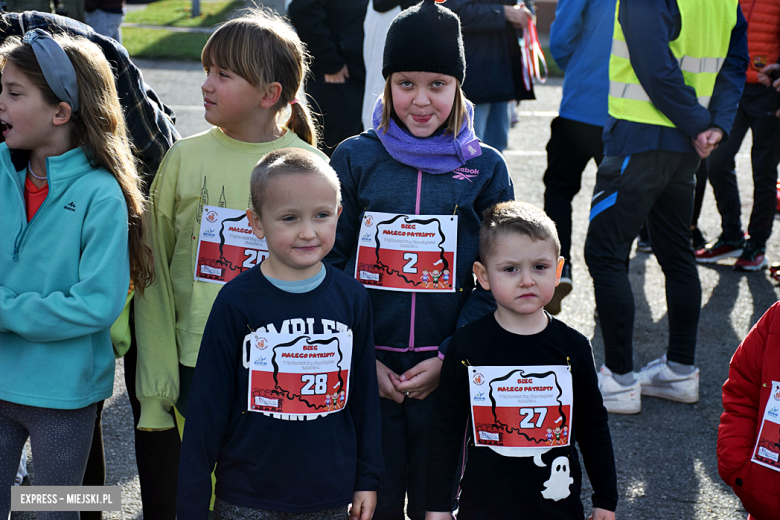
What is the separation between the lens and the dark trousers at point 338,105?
16.9 feet

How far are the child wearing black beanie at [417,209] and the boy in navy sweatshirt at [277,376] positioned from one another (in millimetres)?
341

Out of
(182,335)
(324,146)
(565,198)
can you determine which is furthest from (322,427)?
(324,146)

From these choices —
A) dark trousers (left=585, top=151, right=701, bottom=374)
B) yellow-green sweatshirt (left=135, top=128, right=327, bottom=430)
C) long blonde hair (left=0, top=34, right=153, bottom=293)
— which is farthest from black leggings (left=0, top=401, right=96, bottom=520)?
dark trousers (left=585, top=151, right=701, bottom=374)

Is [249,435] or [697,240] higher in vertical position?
[249,435]

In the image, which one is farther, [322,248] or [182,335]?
[182,335]

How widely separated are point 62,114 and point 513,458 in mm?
1572

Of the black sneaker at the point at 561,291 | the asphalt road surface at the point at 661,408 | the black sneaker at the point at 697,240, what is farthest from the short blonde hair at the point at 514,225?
the black sneaker at the point at 697,240

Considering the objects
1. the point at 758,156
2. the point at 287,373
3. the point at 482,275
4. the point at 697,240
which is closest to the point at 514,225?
the point at 482,275

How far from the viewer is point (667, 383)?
3.84 meters

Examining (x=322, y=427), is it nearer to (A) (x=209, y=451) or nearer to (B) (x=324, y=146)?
(A) (x=209, y=451)

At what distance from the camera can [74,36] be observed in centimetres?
241

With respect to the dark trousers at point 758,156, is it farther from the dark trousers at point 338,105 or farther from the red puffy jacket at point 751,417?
the red puffy jacket at point 751,417

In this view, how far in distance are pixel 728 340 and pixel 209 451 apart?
355cm

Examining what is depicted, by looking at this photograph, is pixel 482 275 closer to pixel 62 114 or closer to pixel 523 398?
pixel 523 398
